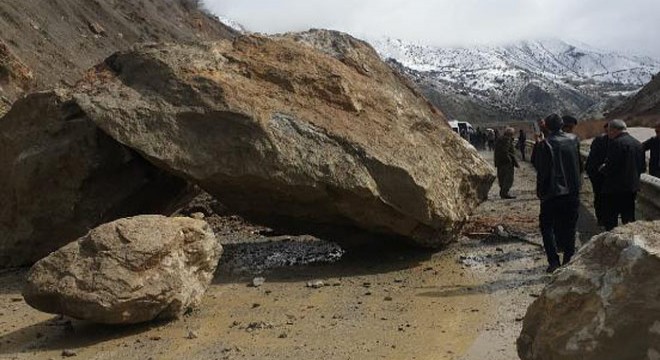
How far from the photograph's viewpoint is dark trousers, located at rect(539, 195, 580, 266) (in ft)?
23.3

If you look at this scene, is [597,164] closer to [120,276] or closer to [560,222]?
[560,222]

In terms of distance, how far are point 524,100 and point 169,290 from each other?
605ft

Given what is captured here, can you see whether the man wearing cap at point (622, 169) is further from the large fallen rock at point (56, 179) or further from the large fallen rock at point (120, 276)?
the large fallen rock at point (56, 179)

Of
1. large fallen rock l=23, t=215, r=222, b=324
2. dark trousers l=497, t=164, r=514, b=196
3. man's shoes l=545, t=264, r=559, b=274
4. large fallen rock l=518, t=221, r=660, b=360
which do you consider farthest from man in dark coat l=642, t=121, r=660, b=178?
large fallen rock l=23, t=215, r=222, b=324

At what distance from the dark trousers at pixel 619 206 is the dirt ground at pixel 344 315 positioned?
92 cm

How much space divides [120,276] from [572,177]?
4406mm

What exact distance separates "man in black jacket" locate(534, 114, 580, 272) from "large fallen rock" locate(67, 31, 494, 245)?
50.9 inches

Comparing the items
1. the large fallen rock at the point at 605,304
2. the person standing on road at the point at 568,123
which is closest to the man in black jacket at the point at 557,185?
the person standing on road at the point at 568,123

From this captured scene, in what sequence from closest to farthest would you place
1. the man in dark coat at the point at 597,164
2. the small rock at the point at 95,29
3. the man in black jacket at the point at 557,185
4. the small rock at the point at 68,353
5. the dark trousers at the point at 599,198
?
the small rock at the point at 68,353
the man in black jacket at the point at 557,185
the dark trousers at the point at 599,198
the man in dark coat at the point at 597,164
the small rock at the point at 95,29

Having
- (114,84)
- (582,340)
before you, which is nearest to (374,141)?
(114,84)

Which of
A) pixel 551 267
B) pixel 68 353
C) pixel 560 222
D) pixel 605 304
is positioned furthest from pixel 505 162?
pixel 605 304

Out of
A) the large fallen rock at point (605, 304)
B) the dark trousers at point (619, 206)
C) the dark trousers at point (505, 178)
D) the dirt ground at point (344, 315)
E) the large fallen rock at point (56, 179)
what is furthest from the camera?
the dark trousers at point (505, 178)

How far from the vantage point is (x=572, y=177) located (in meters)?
7.05

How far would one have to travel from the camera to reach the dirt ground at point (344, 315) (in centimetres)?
532
